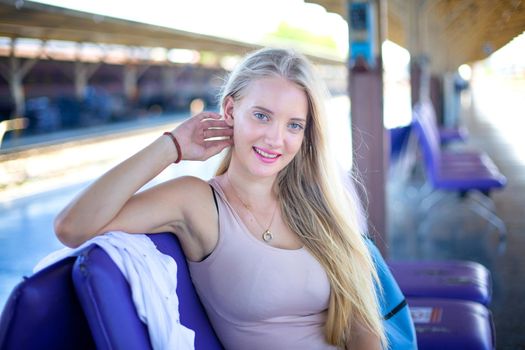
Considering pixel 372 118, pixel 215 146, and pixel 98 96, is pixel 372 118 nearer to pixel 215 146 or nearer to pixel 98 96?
pixel 215 146

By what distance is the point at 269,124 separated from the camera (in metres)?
1.84

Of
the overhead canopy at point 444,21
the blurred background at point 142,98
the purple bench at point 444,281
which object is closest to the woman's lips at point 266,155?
the blurred background at point 142,98

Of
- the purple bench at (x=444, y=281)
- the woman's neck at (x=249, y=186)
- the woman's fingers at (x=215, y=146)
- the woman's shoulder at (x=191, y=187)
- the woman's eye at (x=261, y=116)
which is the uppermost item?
the woman's eye at (x=261, y=116)

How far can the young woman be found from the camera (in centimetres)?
176

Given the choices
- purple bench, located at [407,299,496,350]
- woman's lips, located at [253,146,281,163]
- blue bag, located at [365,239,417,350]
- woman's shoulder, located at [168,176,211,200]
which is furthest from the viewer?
purple bench, located at [407,299,496,350]

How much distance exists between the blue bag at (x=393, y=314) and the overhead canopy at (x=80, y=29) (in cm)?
362

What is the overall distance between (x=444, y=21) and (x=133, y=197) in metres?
10.8

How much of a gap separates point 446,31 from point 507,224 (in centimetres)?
785

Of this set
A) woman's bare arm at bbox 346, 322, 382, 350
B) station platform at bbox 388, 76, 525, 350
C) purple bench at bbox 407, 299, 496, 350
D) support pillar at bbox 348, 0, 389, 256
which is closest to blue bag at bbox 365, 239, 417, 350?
woman's bare arm at bbox 346, 322, 382, 350

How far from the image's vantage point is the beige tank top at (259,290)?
5.80 feet

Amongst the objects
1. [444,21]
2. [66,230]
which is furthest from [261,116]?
[444,21]

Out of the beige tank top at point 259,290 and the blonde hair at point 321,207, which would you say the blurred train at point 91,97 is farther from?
the beige tank top at point 259,290

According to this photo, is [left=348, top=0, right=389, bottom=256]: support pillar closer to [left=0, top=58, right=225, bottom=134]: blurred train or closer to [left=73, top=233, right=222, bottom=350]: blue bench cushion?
[left=73, top=233, right=222, bottom=350]: blue bench cushion

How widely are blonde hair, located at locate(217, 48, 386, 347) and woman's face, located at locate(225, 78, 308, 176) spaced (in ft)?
0.11
